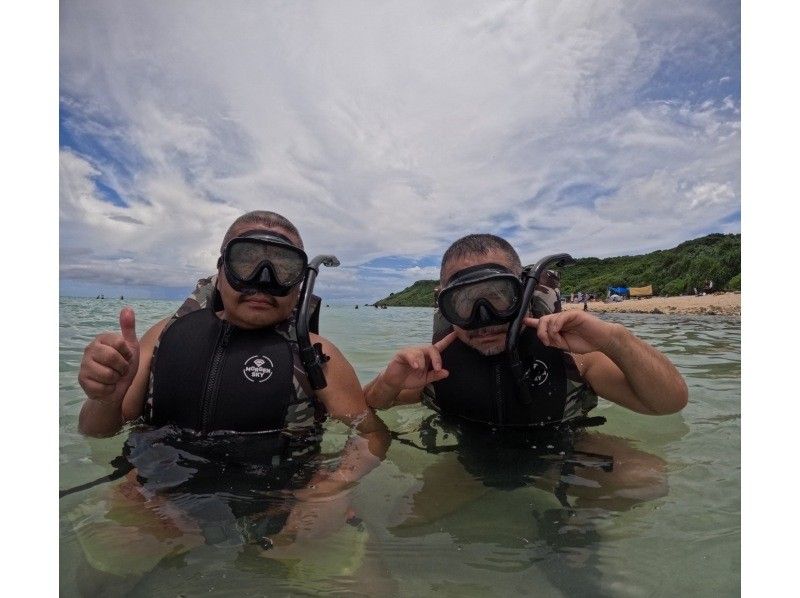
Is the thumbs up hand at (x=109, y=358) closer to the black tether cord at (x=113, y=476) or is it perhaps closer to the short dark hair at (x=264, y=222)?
the black tether cord at (x=113, y=476)

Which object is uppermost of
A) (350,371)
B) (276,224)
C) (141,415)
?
(276,224)

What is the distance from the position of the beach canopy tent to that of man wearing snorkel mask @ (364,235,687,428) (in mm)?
31736

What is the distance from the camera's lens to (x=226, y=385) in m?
2.83

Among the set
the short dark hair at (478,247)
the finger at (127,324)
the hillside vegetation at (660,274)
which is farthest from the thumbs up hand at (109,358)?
the hillside vegetation at (660,274)

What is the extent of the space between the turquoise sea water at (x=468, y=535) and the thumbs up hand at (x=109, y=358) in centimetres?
50

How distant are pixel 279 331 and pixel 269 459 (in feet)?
2.76

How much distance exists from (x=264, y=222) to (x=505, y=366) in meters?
1.78

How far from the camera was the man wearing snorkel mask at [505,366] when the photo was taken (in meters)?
2.55

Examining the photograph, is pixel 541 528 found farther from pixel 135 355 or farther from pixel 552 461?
pixel 135 355

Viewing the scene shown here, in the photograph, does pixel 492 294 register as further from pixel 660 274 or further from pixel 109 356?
pixel 660 274

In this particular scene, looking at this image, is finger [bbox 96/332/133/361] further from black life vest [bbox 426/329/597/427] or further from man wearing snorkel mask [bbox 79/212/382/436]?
black life vest [bbox 426/329/597/427]

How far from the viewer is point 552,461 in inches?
104

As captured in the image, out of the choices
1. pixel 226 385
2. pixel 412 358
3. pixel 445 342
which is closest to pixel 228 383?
pixel 226 385

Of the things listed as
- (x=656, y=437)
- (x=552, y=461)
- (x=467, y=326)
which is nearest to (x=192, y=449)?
(x=467, y=326)
